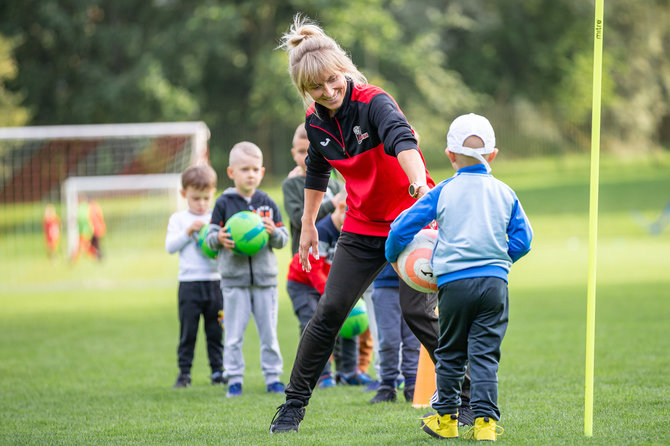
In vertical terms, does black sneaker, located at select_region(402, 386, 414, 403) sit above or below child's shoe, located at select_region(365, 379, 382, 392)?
above

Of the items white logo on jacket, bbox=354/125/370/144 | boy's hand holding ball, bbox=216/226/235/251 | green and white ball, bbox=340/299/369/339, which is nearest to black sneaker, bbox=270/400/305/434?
white logo on jacket, bbox=354/125/370/144

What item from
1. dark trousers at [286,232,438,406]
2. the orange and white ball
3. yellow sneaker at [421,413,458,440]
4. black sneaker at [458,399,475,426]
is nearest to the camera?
yellow sneaker at [421,413,458,440]

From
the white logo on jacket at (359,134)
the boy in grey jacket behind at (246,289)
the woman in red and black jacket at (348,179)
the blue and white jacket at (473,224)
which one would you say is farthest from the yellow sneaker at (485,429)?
the boy in grey jacket behind at (246,289)

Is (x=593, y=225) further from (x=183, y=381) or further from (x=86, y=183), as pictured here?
(x=86, y=183)

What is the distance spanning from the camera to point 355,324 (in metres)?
6.77

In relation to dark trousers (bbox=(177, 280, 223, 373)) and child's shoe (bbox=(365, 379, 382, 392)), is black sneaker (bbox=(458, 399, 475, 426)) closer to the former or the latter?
child's shoe (bbox=(365, 379, 382, 392))

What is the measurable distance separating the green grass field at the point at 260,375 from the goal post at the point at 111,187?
2.03m

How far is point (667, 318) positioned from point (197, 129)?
9025mm

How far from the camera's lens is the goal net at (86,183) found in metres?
20.8

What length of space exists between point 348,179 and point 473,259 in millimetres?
1004

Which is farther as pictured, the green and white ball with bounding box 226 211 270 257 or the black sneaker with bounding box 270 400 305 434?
the green and white ball with bounding box 226 211 270 257

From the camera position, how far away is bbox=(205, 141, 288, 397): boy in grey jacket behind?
21.0ft

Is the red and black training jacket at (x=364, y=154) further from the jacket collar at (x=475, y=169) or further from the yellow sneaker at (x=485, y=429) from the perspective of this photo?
the yellow sneaker at (x=485, y=429)

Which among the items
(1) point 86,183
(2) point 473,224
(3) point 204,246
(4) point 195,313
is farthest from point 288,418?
(1) point 86,183
